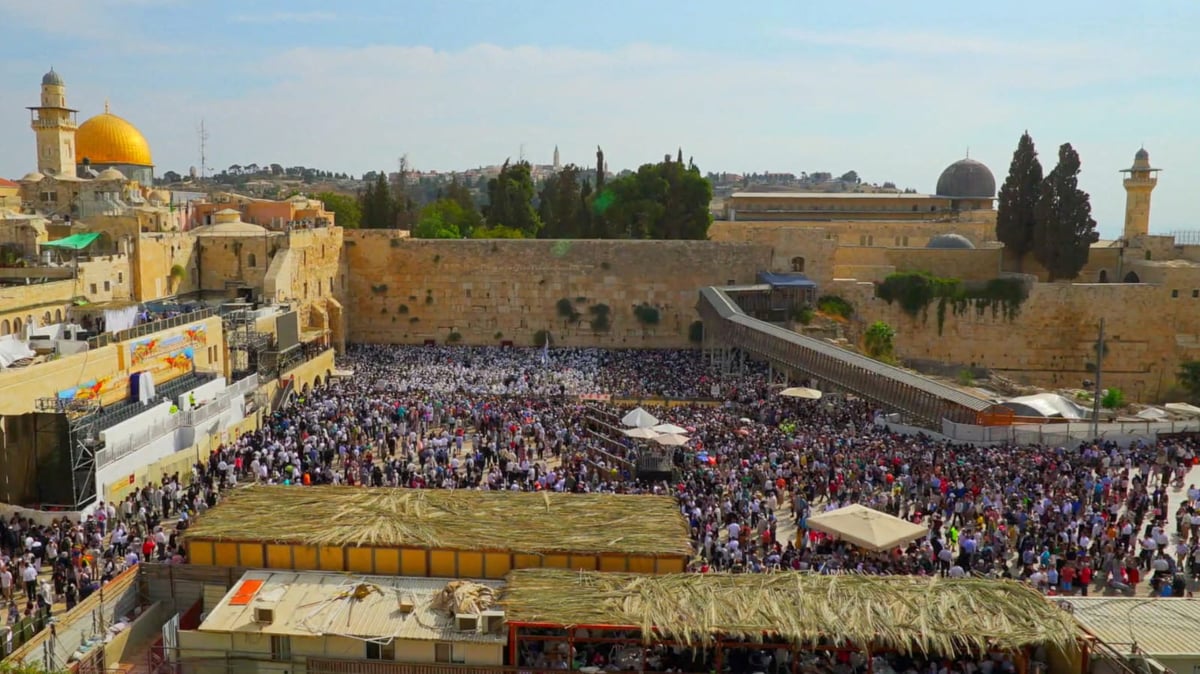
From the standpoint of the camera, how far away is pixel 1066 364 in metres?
32.4

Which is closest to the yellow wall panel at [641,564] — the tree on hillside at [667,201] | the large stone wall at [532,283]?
the large stone wall at [532,283]

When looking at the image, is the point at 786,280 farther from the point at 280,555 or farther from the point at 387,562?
the point at 280,555

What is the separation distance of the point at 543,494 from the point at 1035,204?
2758 centimetres

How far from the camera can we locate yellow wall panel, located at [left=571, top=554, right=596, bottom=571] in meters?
10.2

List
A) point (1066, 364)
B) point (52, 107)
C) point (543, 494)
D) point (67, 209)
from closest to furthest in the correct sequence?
point (543, 494) < point (1066, 364) < point (67, 209) < point (52, 107)

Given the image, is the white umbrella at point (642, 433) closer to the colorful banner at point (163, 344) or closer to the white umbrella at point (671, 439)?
the white umbrella at point (671, 439)

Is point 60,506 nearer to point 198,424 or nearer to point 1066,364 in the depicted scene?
point 198,424

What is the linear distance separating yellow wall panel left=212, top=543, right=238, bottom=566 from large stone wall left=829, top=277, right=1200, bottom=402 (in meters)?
25.2

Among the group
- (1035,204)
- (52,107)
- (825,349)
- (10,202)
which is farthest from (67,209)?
(1035,204)

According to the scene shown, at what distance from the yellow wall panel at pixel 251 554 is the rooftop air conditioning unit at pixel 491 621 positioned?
294 centimetres

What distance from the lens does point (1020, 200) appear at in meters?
34.0

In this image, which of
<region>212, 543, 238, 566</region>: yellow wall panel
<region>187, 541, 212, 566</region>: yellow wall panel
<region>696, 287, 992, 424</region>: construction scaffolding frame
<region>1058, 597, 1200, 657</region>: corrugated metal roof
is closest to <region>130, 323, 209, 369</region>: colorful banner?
<region>187, 541, 212, 566</region>: yellow wall panel

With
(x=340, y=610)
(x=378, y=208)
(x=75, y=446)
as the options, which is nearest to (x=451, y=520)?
(x=340, y=610)

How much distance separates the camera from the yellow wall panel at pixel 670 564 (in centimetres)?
1026
